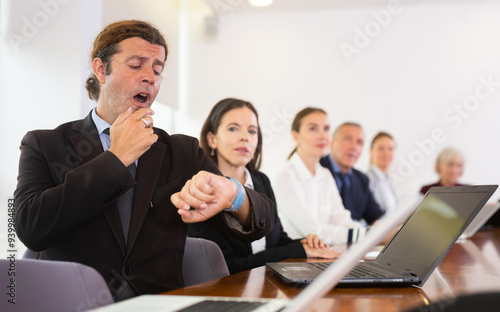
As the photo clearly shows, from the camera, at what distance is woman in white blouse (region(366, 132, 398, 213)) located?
542cm

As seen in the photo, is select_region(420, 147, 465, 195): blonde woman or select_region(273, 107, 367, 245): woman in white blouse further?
select_region(420, 147, 465, 195): blonde woman

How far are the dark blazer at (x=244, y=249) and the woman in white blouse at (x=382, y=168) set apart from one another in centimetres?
325

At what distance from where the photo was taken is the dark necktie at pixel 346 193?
4488 mm

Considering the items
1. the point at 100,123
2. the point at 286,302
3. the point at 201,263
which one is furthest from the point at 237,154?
the point at 286,302

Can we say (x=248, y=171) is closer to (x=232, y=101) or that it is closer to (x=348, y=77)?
(x=232, y=101)

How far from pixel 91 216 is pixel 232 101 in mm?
1504

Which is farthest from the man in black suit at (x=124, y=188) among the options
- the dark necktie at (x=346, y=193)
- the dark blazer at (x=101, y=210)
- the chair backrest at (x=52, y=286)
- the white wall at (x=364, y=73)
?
the white wall at (x=364, y=73)

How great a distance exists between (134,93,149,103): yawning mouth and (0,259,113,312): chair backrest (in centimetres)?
66

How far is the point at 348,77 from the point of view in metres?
6.44


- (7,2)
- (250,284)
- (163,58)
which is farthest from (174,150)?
(7,2)

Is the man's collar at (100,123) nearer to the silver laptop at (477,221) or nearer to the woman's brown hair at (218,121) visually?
the woman's brown hair at (218,121)

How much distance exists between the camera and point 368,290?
1066 millimetres

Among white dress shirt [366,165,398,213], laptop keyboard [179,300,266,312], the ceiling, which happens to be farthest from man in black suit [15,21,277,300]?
the ceiling

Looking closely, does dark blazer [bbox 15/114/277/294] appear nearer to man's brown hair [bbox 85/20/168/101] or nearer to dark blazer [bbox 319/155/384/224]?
man's brown hair [bbox 85/20/168/101]
